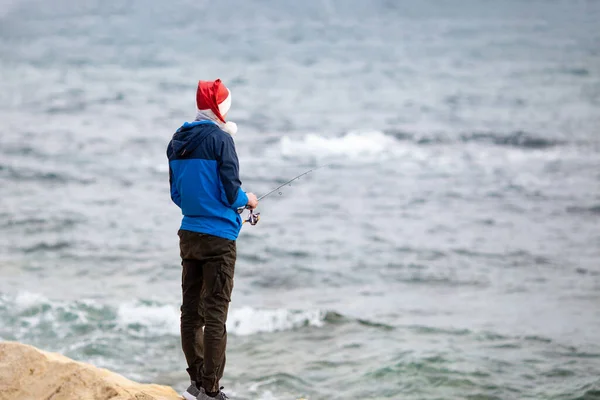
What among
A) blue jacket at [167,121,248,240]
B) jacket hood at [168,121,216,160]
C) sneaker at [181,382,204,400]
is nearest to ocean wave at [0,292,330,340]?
sneaker at [181,382,204,400]

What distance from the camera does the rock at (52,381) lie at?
4.45 m

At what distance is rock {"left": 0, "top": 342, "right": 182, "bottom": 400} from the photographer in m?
4.45

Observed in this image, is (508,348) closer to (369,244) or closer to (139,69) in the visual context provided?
(369,244)

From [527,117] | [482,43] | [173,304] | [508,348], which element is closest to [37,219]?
[173,304]

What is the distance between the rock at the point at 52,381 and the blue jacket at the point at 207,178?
87cm

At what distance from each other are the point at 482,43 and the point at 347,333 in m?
23.7

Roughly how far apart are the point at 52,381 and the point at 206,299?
2.97 ft

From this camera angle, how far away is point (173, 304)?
29.2 feet

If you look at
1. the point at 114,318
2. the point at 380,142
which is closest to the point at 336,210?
the point at 380,142

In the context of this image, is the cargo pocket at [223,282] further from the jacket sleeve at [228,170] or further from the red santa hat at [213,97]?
the red santa hat at [213,97]

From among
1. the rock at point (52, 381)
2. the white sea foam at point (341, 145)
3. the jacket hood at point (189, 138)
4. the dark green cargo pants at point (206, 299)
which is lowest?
the white sea foam at point (341, 145)

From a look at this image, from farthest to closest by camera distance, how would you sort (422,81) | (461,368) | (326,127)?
(422,81) < (326,127) < (461,368)

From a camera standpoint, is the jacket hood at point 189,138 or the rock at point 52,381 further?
the rock at point 52,381

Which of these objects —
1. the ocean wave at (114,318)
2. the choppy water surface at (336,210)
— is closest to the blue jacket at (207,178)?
the choppy water surface at (336,210)
